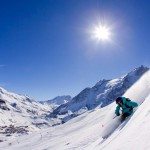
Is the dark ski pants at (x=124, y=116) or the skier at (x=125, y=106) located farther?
the dark ski pants at (x=124, y=116)

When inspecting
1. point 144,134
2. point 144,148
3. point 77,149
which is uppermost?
point 77,149

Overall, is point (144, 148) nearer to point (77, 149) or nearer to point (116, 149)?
point (116, 149)

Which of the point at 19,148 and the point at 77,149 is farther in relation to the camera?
the point at 19,148

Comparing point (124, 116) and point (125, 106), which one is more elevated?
point (125, 106)

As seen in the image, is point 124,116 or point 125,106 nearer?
point 125,106

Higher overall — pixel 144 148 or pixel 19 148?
pixel 19 148

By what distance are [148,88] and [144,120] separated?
1703 centimetres

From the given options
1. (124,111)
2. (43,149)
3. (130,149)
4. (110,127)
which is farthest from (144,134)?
(43,149)

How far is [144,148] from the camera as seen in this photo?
9648 millimetres

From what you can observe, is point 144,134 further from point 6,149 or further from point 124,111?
point 6,149

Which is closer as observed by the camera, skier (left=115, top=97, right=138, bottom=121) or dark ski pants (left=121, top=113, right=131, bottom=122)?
skier (left=115, top=97, right=138, bottom=121)

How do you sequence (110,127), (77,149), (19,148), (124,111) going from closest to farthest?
(124,111)
(110,127)
(77,149)
(19,148)

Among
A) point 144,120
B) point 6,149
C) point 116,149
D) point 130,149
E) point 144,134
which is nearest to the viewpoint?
point 130,149

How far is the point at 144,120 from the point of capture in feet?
45.3
